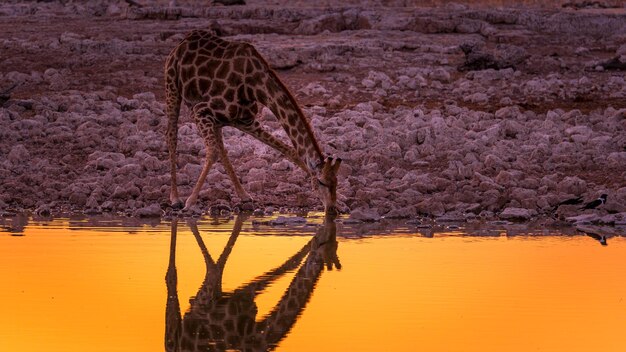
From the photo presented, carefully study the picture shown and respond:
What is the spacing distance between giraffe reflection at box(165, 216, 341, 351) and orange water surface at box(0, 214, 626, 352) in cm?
2

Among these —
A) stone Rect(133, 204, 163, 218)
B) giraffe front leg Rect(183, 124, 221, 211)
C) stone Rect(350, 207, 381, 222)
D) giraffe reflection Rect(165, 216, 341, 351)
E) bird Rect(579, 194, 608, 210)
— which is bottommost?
giraffe reflection Rect(165, 216, 341, 351)

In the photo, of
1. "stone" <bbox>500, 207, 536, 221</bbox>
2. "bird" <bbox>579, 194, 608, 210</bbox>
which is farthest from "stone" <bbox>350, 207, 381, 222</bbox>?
"bird" <bbox>579, 194, 608, 210</bbox>

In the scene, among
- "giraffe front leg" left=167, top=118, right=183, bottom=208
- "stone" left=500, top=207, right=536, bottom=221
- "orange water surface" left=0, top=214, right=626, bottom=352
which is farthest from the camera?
"giraffe front leg" left=167, top=118, right=183, bottom=208

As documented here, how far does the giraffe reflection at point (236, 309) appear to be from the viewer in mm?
8820

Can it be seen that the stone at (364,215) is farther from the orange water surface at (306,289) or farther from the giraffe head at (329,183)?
the orange water surface at (306,289)

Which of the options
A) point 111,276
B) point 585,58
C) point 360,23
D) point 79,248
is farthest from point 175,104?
point 360,23

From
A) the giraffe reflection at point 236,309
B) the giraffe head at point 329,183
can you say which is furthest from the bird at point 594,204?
the giraffe reflection at point 236,309

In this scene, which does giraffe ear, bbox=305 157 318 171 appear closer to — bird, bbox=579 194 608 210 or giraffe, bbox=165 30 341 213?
giraffe, bbox=165 30 341 213

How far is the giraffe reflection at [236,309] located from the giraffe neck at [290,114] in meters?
2.61

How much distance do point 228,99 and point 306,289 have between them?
536cm

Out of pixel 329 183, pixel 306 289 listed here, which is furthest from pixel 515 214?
pixel 306 289

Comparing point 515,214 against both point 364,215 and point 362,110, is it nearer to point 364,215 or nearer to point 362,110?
point 364,215

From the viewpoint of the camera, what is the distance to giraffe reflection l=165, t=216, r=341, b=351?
8.82 m

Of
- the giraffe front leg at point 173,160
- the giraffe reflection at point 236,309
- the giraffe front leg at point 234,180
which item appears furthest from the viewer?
the giraffe front leg at point 234,180
